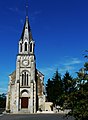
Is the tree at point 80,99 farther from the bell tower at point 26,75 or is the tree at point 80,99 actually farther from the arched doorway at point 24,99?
the arched doorway at point 24,99

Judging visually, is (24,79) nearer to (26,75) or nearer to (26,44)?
(26,75)

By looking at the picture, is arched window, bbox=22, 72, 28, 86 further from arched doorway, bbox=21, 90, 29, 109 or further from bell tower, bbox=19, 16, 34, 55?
bell tower, bbox=19, 16, 34, 55

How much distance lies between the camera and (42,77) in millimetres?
68625

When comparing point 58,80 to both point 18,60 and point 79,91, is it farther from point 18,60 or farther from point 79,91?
point 79,91

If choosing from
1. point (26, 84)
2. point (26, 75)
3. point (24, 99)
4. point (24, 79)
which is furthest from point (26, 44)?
point (24, 99)

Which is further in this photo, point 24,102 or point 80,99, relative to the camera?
point 24,102

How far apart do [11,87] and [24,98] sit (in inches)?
201

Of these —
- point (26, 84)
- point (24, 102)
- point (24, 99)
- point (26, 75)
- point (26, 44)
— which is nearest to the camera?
point (24, 102)

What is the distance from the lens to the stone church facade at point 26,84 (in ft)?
209

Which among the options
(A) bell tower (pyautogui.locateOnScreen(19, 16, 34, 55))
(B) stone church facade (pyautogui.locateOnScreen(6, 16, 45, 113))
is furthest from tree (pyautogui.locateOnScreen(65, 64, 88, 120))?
(A) bell tower (pyautogui.locateOnScreen(19, 16, 34, 55))

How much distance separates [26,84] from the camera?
65.3 meters

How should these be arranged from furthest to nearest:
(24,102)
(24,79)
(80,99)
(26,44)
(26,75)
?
1. (26,44)
2. (26,75)
3. (24,79)
4. (24,102)
5. (80,99)

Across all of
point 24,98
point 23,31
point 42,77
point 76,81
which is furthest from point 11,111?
point 76,81

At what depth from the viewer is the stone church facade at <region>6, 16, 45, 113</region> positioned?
63775mm
